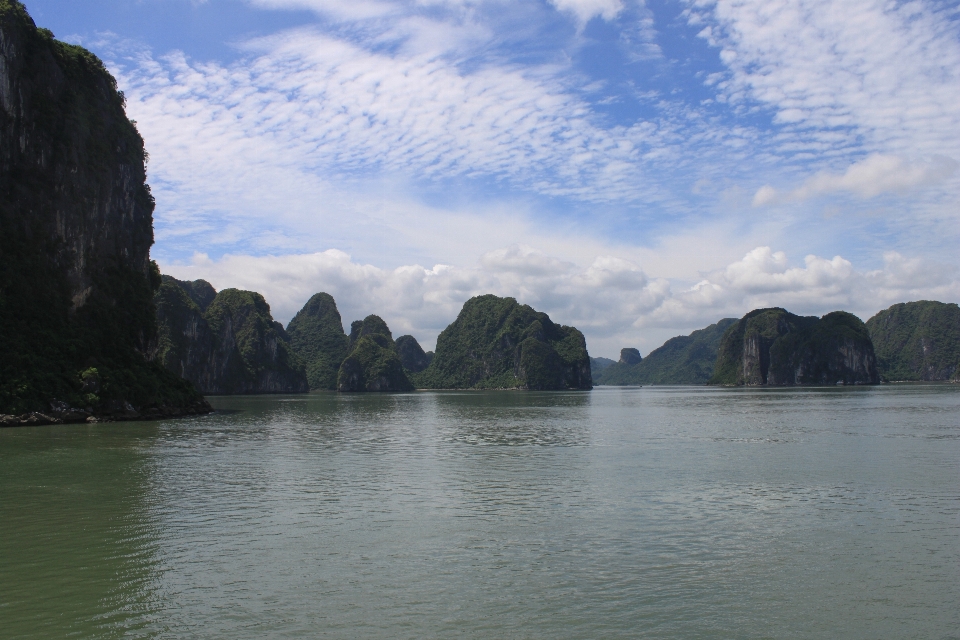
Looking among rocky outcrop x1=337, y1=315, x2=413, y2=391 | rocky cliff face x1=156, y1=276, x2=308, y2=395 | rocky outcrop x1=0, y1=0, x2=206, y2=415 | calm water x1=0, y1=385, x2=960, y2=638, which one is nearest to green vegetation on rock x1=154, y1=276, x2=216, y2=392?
rocky cliff face x1=156, y1=276, x2=308, y2=395

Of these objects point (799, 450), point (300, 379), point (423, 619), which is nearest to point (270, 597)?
point (423, 619)

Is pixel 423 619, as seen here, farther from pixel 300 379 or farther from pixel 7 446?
pixel 300 379

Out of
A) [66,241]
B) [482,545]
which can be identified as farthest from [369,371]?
[482,545]

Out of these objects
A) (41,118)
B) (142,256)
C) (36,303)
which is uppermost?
(41,118)

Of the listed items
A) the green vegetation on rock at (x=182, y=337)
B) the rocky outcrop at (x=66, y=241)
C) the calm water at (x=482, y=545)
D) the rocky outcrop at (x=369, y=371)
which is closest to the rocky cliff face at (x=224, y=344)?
the green vegetation on rock at (x=182, y=337)

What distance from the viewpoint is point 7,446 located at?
34094 mm

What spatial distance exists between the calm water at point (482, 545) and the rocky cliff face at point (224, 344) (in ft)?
308

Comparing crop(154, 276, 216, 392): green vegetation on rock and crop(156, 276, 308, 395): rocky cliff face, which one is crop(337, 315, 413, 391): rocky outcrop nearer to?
crop(156, 276, 308, 395): rocky cliff face

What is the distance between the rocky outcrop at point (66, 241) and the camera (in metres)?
52.9

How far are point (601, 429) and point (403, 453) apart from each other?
60.5 feet

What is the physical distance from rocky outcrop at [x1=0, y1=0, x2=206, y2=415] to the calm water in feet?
83.7

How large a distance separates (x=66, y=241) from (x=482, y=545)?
196ft

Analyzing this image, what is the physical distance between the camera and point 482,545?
14.6 metres

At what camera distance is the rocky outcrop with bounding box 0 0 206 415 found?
5291 centimetres
